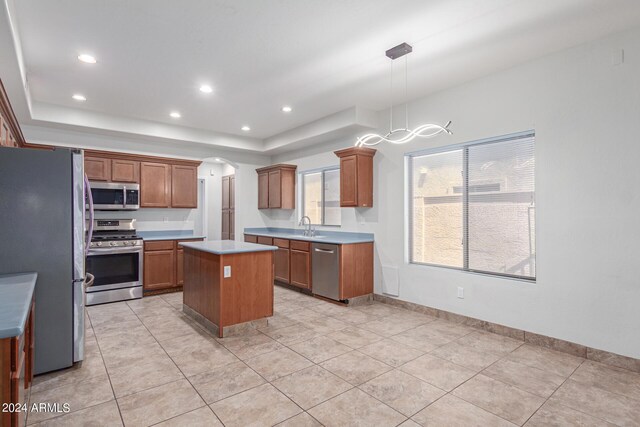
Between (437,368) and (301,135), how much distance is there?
13.9 feet

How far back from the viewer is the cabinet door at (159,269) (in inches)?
209

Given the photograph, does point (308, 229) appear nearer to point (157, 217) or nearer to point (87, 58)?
point (157, 217)

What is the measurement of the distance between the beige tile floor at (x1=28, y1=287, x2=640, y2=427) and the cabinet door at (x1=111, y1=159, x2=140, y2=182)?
250 cm

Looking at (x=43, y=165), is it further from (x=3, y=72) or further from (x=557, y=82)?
(x=557, y=82)

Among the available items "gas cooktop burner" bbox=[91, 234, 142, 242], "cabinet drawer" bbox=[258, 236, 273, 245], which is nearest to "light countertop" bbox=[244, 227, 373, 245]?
"cabinet drawer" bbox=[258, 236, 273, 245]

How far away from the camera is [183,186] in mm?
5973

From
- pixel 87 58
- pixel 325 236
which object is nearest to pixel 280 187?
pixel 325 236

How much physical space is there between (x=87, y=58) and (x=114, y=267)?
2.96 meters

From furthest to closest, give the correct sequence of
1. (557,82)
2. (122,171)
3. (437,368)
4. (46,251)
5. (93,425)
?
(122,171) → (557,82) → (437,368) → (46,251) → (93,425)

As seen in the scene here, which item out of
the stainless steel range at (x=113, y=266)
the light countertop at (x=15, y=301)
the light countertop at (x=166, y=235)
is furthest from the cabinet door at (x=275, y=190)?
the light countertop at (x=15, y=301)

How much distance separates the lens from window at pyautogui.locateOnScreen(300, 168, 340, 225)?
593cm

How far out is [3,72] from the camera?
9.81 feet

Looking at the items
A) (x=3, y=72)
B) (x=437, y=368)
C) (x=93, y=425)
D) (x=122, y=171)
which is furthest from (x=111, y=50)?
(x=437, y=368)

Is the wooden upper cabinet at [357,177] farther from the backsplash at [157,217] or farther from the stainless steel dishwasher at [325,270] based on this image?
the backsplash at [157,217]
